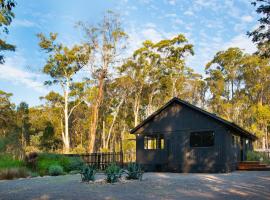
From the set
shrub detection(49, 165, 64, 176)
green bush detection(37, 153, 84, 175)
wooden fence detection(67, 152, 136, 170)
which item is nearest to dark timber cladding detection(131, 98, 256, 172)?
wooden fence detection(67, 152, 136, 170)

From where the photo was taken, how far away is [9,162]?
20.5m

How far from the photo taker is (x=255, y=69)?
52.0m

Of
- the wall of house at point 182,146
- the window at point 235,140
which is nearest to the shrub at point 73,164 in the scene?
the wall of house at point 182,146

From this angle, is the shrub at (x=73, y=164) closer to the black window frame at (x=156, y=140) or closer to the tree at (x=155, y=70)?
the black window frame at (x=156, y=140)

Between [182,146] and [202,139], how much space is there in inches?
59.2

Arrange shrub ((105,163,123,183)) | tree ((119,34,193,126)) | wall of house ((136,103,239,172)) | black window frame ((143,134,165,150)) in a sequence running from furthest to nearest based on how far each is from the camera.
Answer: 1. tree ((119,34,193,126))
2. black window frame ((143,134,165,150))
3. wall of house ((136,103,239,172))
4. shrub ((105,163,123,183))

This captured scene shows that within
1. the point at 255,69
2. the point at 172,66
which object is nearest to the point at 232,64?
the point at 255,69

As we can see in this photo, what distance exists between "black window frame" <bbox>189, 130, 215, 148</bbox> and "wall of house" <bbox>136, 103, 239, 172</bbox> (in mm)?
198

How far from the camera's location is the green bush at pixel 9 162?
776 inches

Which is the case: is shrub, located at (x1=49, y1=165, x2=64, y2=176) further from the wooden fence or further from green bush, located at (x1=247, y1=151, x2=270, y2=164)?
green bush, located at (x1=247, y1=151, x2=270, y2=164)

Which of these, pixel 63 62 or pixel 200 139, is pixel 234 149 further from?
pixel 63 62

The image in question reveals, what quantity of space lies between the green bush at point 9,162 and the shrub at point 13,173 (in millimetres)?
1018

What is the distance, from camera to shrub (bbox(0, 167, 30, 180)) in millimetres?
17750

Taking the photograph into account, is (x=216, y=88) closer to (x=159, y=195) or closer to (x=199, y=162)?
(x=199, y=162)
